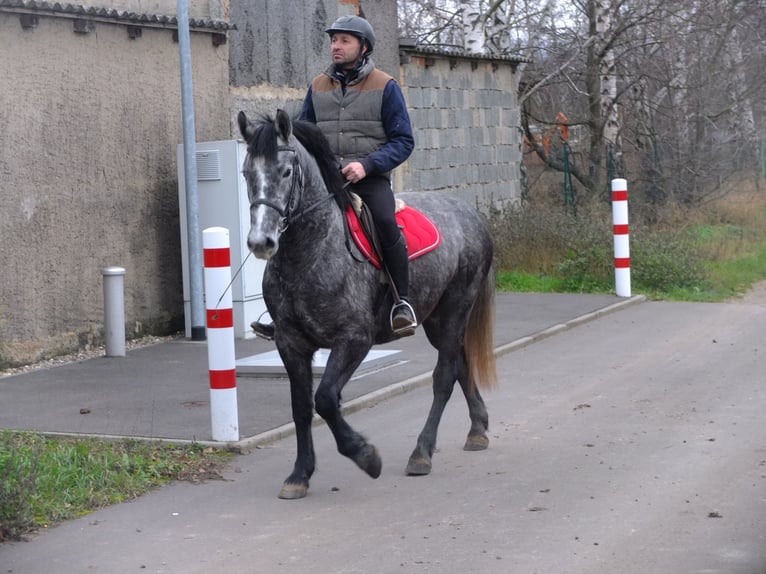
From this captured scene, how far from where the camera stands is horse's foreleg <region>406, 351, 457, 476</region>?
7359mm

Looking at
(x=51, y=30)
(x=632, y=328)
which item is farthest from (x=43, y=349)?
(x=632, y=328)

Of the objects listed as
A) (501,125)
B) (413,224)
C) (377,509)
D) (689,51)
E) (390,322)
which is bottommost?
(377,509)

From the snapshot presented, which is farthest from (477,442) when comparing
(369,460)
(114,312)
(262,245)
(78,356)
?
(78,356)

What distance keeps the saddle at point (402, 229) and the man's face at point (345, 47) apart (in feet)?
2.64

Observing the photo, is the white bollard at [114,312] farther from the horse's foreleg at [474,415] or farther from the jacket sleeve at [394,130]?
the jacket sleeve at [394,130]

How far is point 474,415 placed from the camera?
813 centimetres

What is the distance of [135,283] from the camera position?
13.0 metres

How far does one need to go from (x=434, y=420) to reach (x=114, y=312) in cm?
513

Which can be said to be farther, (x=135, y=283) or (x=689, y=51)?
(x=689, y=51)

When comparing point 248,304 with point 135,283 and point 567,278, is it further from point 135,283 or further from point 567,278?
point 567,278

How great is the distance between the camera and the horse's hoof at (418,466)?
733 centimetres

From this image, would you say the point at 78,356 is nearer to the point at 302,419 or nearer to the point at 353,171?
the point at 302,419

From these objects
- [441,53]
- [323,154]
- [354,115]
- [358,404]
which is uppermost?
[441,53]

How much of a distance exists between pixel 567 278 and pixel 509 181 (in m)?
4.44
